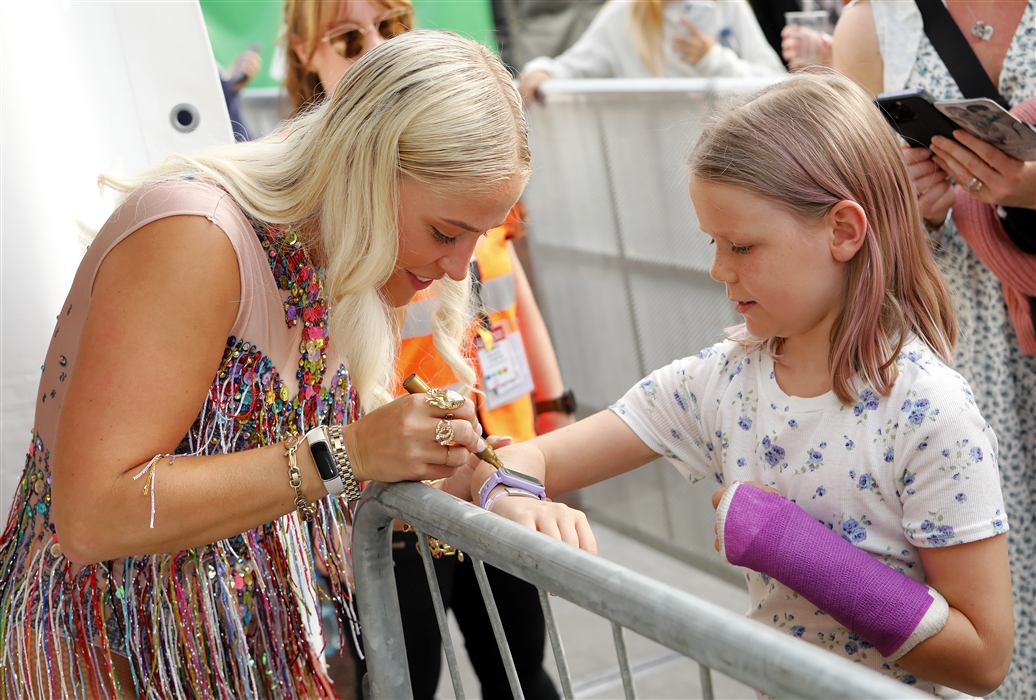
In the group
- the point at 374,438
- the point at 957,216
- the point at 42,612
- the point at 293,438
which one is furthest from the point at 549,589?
the point at 957,216

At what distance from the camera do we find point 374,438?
128 cm

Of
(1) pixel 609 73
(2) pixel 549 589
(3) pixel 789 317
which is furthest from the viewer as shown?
(1) pixel 609 73

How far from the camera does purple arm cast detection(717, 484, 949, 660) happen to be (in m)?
1.24

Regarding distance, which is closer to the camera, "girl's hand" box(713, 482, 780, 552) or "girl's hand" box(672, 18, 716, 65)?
"girl's hand" box(713, 482, 780, 552)

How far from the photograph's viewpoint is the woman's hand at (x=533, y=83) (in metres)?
3.80

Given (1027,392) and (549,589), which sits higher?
(549,589)

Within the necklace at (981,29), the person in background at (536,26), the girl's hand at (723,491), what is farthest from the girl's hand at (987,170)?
the person in background at (536,26)

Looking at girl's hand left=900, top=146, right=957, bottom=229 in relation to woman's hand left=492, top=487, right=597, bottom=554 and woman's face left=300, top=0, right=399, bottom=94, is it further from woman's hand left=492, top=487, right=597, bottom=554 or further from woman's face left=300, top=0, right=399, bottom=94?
woman's face left=300, top=0, right=399, bottom=94

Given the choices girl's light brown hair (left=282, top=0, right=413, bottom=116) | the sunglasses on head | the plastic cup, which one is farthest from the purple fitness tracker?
the plastic cup

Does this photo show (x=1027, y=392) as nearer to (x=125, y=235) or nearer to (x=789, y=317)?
(x=789, y=317)

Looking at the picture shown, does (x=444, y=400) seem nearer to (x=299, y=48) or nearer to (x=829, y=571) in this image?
(x=829, y=571)

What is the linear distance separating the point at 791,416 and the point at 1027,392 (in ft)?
2.84

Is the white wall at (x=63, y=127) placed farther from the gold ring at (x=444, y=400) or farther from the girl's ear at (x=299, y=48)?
the gold ring at (x=444, y=400)

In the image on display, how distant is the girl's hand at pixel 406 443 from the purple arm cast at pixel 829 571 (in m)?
0.37
